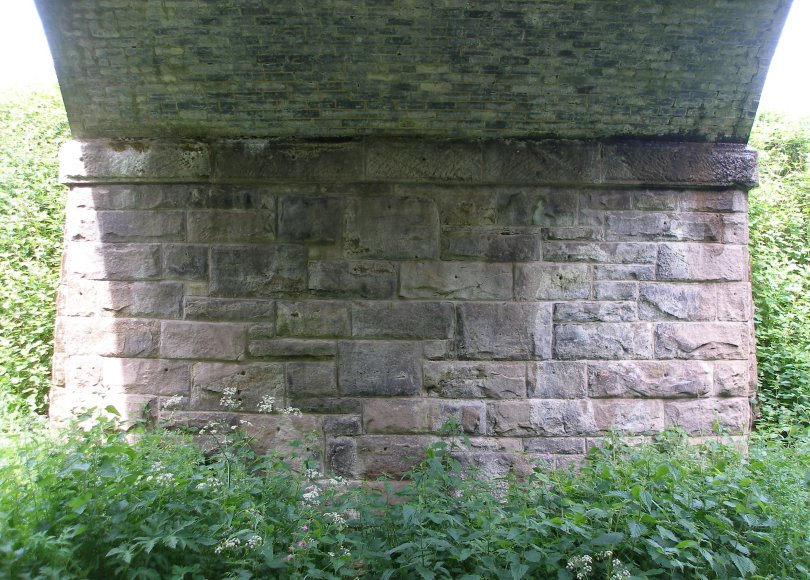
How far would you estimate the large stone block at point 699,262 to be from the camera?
4.09 meters

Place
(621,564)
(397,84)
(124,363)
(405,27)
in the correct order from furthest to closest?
(124,363), (397,84), (405,27), (621,564)

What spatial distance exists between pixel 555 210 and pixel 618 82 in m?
1.00

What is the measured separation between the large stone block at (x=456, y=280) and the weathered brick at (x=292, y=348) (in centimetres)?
70

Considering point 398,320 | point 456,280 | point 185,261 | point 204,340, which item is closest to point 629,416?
point 456,280

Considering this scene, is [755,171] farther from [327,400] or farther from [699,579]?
[327,400]

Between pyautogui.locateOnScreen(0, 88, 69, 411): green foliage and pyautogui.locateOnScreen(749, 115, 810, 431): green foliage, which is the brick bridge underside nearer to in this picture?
pyautogui.locateOnScreen(0, 88, 69, 411): green foliage

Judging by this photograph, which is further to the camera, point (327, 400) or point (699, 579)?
point (327, 400)

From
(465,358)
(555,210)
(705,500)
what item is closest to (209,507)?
(465,358)

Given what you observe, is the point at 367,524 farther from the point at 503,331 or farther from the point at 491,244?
the point at 491,244

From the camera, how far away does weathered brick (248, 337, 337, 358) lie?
155 inches

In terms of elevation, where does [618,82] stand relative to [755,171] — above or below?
above

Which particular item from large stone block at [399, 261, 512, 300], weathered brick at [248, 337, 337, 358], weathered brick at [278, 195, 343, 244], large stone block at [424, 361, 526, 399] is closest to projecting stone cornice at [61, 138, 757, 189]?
weathered brick at [278, 195, 343, 244]

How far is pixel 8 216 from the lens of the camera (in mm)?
6031

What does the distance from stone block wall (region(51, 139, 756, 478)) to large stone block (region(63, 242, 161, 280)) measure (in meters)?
0.02
